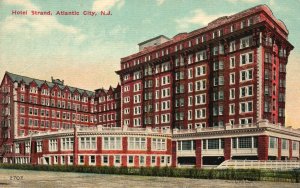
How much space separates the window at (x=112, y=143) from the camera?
6012cm

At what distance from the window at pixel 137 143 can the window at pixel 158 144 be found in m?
1.76

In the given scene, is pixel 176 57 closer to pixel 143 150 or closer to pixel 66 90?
pixel 143 150

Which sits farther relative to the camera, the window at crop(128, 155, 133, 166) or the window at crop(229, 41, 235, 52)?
the window at crop(229, 41, 235, 52)

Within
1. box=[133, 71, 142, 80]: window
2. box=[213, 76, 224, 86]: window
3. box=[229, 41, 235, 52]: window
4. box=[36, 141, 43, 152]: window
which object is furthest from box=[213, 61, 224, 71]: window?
box=[36, 141, 43, 152]: window

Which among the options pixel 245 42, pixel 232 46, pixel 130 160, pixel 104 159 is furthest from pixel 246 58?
pixel 104 159

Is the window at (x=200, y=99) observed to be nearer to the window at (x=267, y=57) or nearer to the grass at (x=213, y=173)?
the window at (x=267, y=57)

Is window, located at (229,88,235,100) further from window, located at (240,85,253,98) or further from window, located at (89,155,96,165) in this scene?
window, located at (89,155,96,165)

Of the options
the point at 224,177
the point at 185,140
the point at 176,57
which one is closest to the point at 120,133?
the point at 185,140

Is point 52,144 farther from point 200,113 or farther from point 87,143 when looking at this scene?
point 200,113

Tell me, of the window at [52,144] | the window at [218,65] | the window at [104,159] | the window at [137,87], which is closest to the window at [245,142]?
the window at [218,65]

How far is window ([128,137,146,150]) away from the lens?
199 ft

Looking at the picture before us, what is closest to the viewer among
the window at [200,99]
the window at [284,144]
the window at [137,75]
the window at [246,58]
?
the window at [284,144]

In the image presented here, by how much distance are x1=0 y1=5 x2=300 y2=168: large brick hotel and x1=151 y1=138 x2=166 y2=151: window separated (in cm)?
17

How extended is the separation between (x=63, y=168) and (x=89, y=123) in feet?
186
